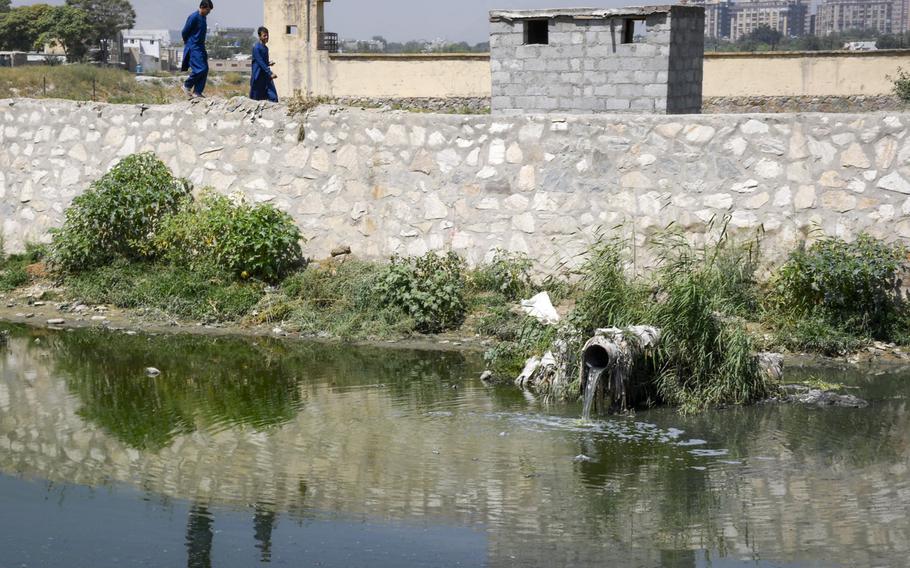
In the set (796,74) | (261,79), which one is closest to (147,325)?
(261,79)

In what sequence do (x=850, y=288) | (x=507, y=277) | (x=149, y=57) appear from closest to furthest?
(x=850, y=288)
(x=507, y=277)
(x=149, y=57)

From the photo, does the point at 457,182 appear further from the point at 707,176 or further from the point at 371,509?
the point at 371,509

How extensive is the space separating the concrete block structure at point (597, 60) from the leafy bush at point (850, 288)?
22.1 feet

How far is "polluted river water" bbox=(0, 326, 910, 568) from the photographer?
6.23m

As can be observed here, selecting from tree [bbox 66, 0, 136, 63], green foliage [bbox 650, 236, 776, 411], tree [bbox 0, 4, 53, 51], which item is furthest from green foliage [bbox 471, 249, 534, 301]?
tree [bbox 0, 4, 53, 51]

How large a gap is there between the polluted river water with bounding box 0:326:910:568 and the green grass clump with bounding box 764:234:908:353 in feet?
1.87

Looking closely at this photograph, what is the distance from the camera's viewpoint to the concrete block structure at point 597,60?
16719mm

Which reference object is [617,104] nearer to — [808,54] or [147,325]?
[147,325]

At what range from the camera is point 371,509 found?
679 cm

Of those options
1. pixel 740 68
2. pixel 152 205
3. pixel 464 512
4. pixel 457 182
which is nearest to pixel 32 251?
pixel 152 205

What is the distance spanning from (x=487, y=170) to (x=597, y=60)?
5.81 meters

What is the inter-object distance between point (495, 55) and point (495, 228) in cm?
644

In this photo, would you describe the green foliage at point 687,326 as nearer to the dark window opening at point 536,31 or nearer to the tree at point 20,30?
the dark window opening at point 536,31

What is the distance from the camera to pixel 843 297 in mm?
10148
